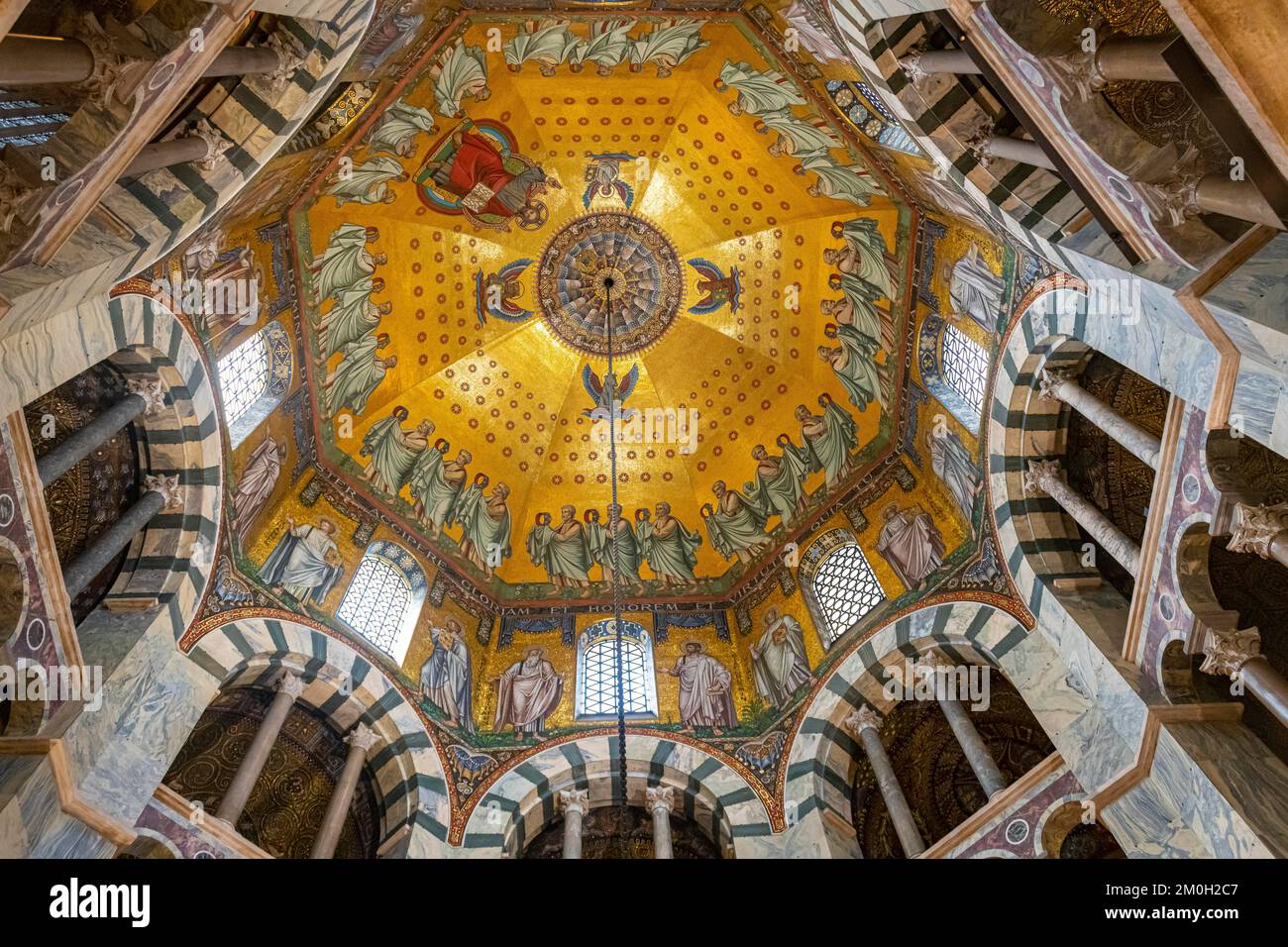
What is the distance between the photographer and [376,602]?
1478 cm

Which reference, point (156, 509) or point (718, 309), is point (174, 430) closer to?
point (156, 509)

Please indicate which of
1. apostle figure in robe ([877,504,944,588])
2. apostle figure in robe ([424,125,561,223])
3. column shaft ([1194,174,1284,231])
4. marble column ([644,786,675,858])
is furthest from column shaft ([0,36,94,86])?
apostle figure in robe ([877,504,944,588])

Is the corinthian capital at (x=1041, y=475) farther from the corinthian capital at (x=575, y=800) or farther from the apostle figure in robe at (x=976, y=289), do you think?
the corinthian capital at (x=575, y=800)

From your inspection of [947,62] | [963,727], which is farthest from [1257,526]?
[947,62]

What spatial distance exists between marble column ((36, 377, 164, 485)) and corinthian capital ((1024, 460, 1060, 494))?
1109 centimetres

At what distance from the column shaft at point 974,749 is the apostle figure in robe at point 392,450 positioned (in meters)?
9.83

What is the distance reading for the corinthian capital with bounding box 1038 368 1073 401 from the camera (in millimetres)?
11320

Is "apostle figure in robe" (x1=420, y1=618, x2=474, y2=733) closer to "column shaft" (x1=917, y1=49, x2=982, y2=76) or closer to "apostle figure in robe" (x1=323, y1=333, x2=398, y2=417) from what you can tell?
"apostle figure in robe" (x1=323, y1=333, x2=398, y2=417)

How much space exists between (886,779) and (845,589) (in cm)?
350

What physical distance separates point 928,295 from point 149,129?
1075cm

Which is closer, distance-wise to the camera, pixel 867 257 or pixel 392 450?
pixel 867 257

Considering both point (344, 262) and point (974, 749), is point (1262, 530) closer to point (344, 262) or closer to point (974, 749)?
point (974, 749)

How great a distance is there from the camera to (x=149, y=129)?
7.96 metres
